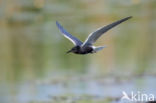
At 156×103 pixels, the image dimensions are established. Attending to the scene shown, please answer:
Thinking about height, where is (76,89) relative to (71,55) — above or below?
below

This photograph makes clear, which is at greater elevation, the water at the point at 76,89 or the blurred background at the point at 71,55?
the blurred background at the point at 71,55

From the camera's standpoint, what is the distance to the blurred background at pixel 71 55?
9086mm

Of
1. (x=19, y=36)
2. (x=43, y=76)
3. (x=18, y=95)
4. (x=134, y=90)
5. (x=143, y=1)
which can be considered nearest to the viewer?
(x=134, y=90)

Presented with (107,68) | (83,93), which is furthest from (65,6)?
(83,93)

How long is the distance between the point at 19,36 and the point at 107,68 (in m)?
3.90

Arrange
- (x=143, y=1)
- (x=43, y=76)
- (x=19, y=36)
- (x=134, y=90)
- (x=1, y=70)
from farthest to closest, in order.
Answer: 1. (x=143, y=1)
2. (x=19, y=36)
3. (x=1, y=70)
4. (x=43, y=76)
5. (x=134, y=90)

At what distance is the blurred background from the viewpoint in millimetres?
9086

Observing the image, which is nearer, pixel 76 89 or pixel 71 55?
pixel 76 89

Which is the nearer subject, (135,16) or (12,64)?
A: (12,64)

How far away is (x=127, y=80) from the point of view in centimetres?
922

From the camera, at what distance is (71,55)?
11.3 metres

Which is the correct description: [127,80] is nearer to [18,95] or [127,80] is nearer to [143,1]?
[18,95]

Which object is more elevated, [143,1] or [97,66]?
[143,1]

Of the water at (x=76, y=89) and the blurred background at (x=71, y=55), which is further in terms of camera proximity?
the blurred background at (x=71, y=55)
